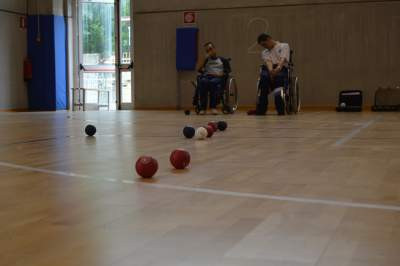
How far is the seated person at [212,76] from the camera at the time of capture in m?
8.97

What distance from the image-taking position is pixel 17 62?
13.4m

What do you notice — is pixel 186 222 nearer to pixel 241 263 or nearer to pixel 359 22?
pixel 241 263

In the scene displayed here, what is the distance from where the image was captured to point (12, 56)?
43.5 feet

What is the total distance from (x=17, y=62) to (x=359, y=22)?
740 cm

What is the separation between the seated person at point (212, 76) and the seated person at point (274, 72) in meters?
0.75

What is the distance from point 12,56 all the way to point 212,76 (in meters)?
6.10

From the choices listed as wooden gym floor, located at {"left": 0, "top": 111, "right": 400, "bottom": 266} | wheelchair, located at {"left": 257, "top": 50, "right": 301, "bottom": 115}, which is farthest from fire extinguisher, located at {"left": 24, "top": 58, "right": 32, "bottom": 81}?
wooden gym floor, located at {"left": 0, "top": 111, "right": 400, "bottom": 266}

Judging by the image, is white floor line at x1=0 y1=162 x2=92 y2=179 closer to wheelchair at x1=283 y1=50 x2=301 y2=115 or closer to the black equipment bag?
wheelchair at x1=283 y1=50 x2=301 y2=115

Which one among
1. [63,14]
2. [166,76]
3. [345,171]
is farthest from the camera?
[63,14]

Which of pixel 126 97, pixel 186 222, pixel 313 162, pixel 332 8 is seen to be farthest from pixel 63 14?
pixel 186 222

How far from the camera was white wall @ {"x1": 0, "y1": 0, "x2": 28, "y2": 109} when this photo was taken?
13.0 metres

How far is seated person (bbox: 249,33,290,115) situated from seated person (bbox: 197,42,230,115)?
750 mm

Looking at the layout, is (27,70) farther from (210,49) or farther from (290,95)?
→ (290,95)

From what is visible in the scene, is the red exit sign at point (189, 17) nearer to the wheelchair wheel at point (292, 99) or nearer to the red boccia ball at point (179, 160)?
the wheelchair wheel at point (292, 99)
